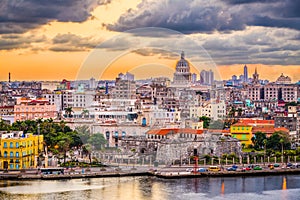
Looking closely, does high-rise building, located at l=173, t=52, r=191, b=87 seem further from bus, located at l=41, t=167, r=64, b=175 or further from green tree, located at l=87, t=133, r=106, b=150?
bus, located at l=41, t=167, r=64, b=175

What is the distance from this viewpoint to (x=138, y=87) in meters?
37.4

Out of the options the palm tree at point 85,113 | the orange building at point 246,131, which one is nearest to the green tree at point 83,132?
the palm tree at point 85,113

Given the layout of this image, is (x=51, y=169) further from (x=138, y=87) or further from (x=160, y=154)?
(x=138, y=87)

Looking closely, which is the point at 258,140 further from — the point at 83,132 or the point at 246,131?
the point at 83,132

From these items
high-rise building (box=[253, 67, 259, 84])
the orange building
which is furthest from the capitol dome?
the orange building

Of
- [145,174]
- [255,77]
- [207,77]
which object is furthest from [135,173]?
[255,77]

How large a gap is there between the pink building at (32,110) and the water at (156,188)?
16455 millimetres

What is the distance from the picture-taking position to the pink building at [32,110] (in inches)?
1442

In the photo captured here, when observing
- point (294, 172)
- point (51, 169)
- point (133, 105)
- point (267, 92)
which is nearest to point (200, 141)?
point (294, 172)

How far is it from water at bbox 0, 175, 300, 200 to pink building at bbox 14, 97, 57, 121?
16.5 m

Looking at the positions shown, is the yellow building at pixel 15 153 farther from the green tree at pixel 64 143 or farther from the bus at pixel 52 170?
the green tree at pixel 64 143

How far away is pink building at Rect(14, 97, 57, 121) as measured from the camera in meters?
36.6

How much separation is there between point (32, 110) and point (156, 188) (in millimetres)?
18780

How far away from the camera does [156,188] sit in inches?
755
